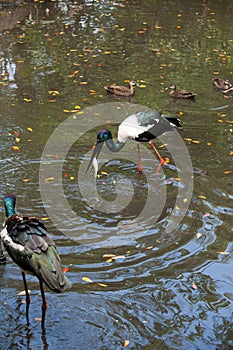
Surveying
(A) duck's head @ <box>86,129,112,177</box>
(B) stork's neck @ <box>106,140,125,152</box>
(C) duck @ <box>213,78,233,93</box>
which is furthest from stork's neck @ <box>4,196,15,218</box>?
(C) duck @ <box>213,78,233,93</box>

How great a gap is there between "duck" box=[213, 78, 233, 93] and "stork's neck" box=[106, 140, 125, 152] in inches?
122

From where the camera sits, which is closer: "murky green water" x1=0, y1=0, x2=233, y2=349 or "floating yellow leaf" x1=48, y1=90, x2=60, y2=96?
"murky green water" x1=0, y1=0, x2=233, y2=349

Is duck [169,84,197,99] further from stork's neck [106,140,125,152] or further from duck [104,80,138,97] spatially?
stork's neck [106,140,125,152]

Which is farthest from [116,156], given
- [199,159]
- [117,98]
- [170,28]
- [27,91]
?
[170,28]

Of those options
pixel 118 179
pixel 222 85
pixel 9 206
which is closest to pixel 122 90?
pixel 222 85

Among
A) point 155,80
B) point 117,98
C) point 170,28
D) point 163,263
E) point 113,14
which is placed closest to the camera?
point 163,263

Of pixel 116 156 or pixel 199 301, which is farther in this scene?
pixel 116 156

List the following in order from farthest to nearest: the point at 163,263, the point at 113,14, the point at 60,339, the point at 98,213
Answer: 1. the point at 113,14
2. the point at 98,213
3. the point at 163,263
4. the point at 60,339

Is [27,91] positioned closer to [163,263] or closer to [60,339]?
[163,263]

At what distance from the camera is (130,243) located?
7020 millimetres

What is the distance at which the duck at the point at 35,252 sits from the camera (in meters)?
5.10

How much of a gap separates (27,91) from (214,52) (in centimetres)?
453

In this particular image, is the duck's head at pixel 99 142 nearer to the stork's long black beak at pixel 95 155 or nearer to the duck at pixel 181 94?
the stork's long black beak at pixel 95 155

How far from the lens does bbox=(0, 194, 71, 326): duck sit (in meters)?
5.10
